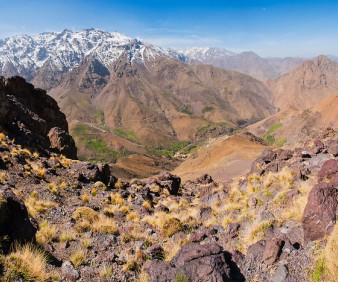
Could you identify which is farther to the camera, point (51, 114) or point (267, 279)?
point (51, 114)

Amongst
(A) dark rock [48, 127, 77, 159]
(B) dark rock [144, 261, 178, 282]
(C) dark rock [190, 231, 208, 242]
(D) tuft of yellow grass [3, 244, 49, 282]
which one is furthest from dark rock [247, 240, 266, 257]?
(A) dark rock [48, 127, 77, 159]

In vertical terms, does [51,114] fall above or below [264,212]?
above

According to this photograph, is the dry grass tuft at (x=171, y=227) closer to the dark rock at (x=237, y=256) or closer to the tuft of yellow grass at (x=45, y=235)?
the dark rock at (x=237, y=256)

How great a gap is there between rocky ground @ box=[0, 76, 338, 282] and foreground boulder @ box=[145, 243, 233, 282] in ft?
0.11

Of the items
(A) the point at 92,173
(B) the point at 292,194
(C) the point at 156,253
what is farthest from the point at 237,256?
(A) the point at 92,173

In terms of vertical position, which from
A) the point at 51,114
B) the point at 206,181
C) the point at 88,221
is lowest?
the point at 206,181

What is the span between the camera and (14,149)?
27.5m

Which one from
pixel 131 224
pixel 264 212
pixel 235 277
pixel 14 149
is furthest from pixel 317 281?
pixel 14 149

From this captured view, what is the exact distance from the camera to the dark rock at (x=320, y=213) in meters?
10.9

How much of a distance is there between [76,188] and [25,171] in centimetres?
403

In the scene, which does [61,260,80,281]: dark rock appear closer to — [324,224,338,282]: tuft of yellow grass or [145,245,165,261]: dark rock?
[145,245,165,261]: dark rock

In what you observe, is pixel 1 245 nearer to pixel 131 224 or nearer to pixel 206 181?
pixel 131 224

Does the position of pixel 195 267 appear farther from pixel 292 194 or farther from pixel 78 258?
pixel 292 194

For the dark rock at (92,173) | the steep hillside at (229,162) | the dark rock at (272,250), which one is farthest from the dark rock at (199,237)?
the steep hillside at (229,162)
